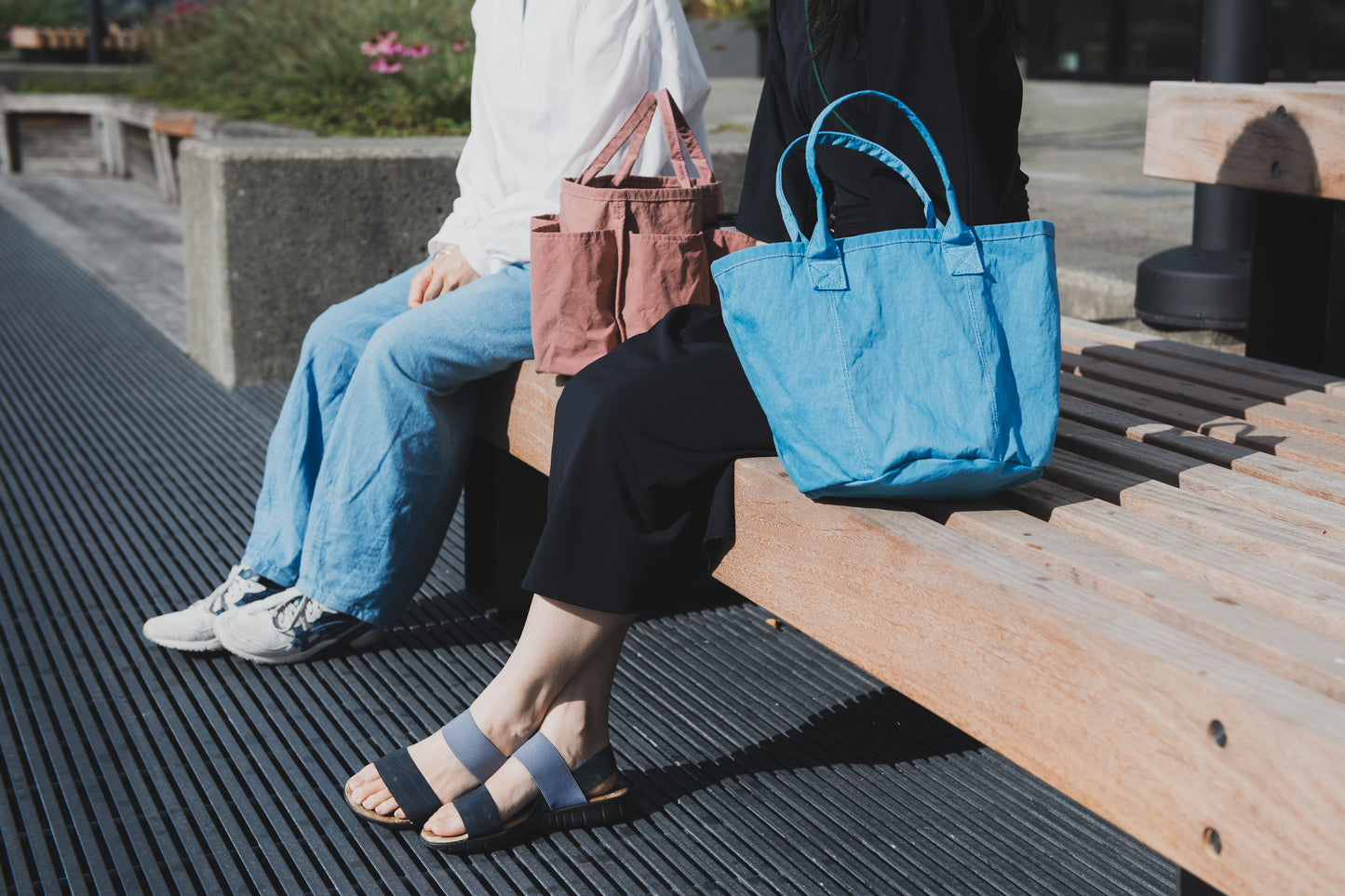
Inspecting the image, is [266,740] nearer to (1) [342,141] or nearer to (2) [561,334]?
(2) [561,334]

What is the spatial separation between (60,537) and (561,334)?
1835mm

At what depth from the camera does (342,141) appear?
4.96m

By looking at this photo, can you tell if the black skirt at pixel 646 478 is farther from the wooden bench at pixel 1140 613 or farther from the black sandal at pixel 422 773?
the black sandal at pixel 422 773

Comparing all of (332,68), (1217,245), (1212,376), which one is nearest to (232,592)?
(1212,376)

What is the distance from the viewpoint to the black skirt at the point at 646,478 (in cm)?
191

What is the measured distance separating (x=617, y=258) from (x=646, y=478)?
527 mm

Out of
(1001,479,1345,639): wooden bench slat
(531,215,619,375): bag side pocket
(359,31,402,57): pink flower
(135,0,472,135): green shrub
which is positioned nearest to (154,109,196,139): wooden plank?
(135,0,472,135): green shrub

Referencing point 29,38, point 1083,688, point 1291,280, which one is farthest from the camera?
point 29,38

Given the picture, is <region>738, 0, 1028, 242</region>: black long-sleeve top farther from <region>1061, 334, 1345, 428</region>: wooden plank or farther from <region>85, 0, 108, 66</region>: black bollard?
<region>85, 0, 108, 66</region>: black bollard

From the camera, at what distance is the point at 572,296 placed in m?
2.29

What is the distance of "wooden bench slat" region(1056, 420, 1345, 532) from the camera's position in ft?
5.71

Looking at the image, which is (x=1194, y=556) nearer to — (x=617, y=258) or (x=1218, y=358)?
(x=617, y=258)

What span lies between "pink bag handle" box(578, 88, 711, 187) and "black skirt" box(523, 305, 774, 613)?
500mm

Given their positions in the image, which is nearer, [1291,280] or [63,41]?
[1291,280]
